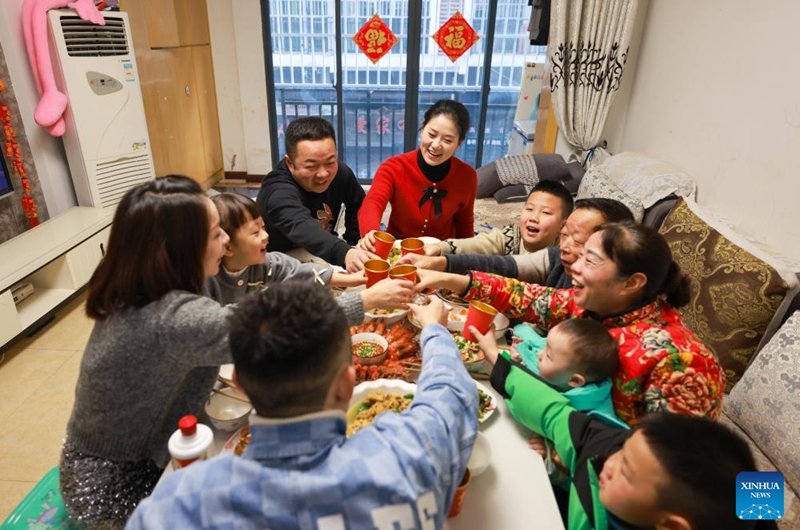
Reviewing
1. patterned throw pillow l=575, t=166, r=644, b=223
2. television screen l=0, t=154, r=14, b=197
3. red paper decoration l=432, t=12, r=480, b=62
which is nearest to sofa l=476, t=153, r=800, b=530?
patterned throw pillow l=575, t=166, r=644, b=223

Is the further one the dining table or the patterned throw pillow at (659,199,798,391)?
the patterned throw pillow at (659,199,798,391)

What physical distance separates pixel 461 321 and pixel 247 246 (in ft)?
2.29

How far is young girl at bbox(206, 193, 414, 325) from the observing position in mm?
1328

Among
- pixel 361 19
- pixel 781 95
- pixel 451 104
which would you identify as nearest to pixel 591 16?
pixel 781 95

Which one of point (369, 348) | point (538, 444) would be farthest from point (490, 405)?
point (369, 348)

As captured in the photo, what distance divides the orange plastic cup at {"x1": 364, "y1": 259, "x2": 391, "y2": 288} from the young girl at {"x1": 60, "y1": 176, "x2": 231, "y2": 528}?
48cm

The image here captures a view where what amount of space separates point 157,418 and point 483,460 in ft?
2.43

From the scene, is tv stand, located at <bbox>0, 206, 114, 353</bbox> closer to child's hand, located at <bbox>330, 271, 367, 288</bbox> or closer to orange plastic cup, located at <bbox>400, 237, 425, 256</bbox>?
child's hand, located at <bbox>330, 271, 367, 288</bbox>

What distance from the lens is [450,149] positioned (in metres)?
2.28

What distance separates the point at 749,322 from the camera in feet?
6.10

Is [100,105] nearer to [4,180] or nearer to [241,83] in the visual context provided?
[4,180]

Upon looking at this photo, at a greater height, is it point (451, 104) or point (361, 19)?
point (361, 19)

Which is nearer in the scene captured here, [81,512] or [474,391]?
[474,391]

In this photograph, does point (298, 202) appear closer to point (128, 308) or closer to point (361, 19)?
point (128, 308)
